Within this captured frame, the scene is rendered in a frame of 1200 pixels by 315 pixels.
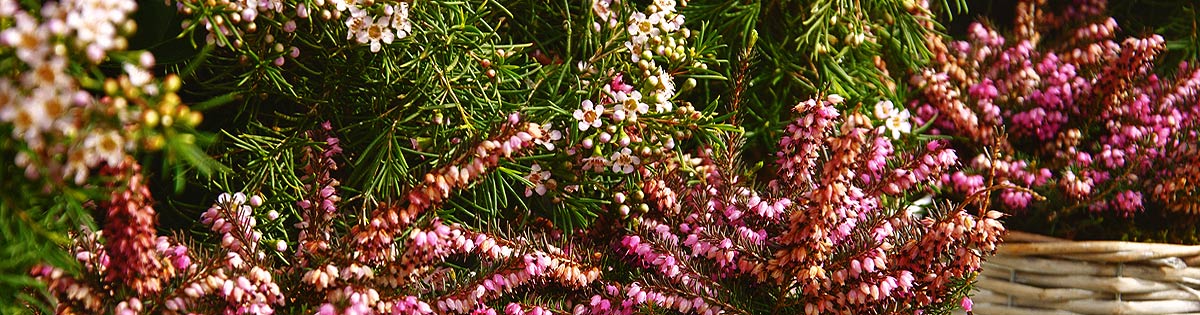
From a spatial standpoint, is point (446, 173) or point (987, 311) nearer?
point (446, 173)

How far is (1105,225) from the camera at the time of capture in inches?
55.6

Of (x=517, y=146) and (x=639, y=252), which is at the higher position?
(x=517, y=146)

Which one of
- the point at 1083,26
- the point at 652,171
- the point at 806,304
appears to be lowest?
the point at 806,304

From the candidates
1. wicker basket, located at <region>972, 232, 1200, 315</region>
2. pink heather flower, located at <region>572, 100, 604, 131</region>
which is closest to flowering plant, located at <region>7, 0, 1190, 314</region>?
pink heather flower, located at <region>572, 100, 604, 131</region>

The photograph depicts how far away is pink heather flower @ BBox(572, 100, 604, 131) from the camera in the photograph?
3.38ft

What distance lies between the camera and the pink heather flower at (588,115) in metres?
1.03

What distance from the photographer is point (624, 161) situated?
1.09 meters

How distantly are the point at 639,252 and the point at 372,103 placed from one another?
325mm

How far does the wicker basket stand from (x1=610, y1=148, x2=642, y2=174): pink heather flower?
0.54 meters

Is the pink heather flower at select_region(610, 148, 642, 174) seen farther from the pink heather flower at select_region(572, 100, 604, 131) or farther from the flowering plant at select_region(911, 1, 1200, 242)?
the flowering plant at select_region(911, 1, 1200, 242)

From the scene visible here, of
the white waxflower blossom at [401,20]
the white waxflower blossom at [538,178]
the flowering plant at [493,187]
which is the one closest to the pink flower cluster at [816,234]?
the flowering plant at [493,187]

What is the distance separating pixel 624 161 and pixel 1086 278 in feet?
2.15

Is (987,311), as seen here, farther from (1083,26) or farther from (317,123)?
(317,123)

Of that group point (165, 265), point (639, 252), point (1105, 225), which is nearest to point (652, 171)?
point (639, 252)
